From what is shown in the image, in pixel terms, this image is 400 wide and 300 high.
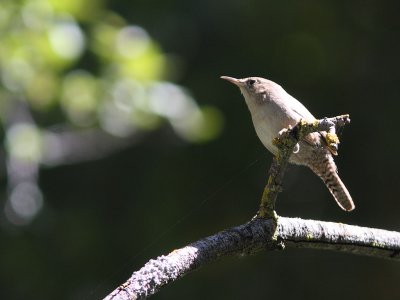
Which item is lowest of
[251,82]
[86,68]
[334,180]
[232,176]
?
[232,176]

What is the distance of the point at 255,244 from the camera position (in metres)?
1.98

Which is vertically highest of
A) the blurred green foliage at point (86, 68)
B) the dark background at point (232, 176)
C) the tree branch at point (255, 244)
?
the tree branch at point (255, 244)

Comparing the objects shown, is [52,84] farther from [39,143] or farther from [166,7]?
[166,7]

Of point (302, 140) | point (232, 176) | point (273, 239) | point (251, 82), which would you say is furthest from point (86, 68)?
point (273, 239)

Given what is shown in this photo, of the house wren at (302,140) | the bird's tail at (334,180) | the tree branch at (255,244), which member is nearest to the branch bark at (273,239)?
the tree branch at (255,244)

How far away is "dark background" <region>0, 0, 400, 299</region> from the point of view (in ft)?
18.8

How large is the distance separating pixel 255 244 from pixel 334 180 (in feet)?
3.65

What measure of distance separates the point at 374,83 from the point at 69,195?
2.58 m

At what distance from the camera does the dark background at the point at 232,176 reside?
573cm

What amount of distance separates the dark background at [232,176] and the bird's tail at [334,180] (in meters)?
2.61

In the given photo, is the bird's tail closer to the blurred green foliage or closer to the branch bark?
the branch bark

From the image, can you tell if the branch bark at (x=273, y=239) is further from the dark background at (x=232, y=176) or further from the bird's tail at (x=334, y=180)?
the dark background at (x=232, y=176)

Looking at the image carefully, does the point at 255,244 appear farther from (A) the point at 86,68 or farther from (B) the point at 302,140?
(A) the point at 86,68

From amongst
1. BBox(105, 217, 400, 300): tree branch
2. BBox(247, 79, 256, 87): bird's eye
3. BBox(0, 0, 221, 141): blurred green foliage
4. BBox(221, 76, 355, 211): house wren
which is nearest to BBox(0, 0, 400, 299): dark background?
BBox(0, 0, 221, 141): blurred green foliage
